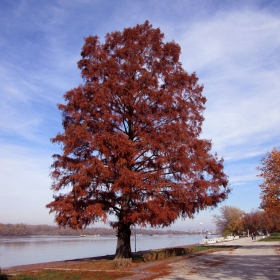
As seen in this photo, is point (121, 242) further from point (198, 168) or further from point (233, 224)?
point (233, 224)

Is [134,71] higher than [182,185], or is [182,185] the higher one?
[134,71]

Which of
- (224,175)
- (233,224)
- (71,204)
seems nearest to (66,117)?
(71,204)

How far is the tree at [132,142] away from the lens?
45.7 feet

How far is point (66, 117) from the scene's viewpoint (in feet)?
55.2

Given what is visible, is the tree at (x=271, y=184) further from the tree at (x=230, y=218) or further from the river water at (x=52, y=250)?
the tree at (x=230, y=218)

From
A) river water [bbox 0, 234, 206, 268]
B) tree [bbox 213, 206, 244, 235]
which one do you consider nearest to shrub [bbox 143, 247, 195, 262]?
river water [bbox 0, 234, 206, 268]

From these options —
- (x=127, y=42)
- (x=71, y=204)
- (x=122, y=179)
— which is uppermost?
(x=127, y=42)

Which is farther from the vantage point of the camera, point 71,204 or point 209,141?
point 209,141

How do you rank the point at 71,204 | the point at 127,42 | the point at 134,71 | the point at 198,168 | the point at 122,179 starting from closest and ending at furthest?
the point at 122,179 → the point at 71,204 → the point at 198,168 → the point at 134,71 → the point at 127,42

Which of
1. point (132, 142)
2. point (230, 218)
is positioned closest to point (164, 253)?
point (132, 142)

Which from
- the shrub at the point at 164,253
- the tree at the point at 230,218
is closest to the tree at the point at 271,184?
the shrub at the point at 164,253

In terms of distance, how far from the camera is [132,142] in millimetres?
14469

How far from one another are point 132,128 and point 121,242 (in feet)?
19.1

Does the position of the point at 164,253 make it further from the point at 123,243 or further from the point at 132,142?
the point at 132,142
